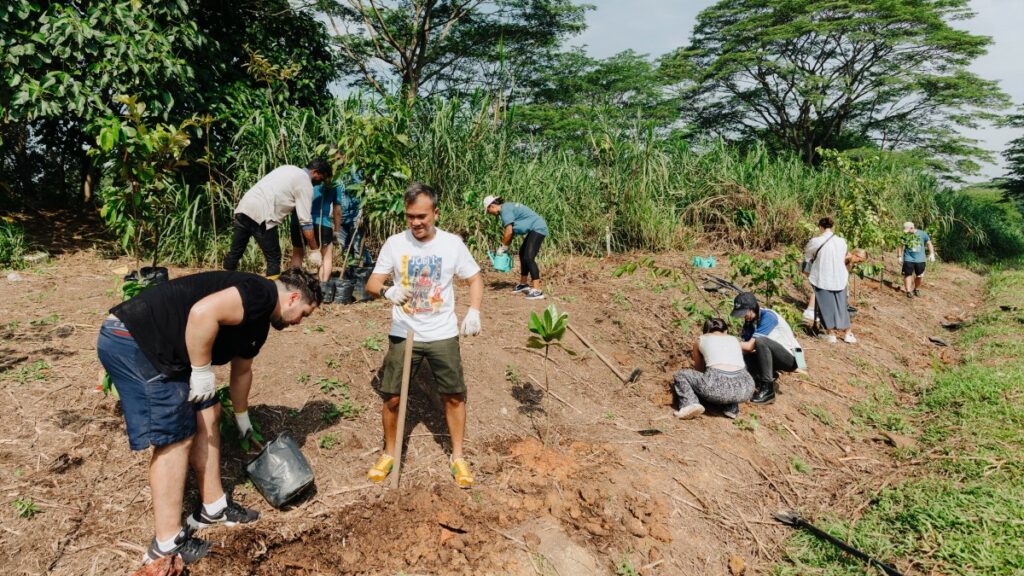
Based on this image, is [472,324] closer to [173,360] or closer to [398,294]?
[398,294]

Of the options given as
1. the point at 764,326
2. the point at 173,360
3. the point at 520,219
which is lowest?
the point at 764,326

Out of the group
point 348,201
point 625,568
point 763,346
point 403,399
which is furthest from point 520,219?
point 625,568

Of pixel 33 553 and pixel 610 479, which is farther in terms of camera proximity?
pixel 610 479

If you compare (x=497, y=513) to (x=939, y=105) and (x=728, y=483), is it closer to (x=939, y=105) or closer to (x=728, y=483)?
(x=728, y=483)

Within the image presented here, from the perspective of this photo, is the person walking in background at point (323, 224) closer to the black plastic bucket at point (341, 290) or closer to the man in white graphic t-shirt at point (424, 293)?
the black plastic bucket at point (341, 290)

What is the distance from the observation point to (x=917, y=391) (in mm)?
5113

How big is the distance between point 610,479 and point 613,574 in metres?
0.63

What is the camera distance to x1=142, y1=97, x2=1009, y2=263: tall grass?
251 inches

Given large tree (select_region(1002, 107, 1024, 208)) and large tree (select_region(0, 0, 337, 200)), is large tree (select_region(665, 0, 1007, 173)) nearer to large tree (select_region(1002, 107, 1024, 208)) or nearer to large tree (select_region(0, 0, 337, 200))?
large tree (select_region(1002, 107, 1024, 208))

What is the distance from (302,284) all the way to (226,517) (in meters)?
1.14

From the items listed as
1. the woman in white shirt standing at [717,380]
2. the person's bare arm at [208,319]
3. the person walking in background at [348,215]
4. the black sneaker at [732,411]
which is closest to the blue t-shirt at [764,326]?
the woman in white shirt standing at [717,380]

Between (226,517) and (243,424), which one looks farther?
(243,424)

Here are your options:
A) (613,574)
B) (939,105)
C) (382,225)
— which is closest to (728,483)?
(613,574)

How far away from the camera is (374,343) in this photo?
4.11 m
